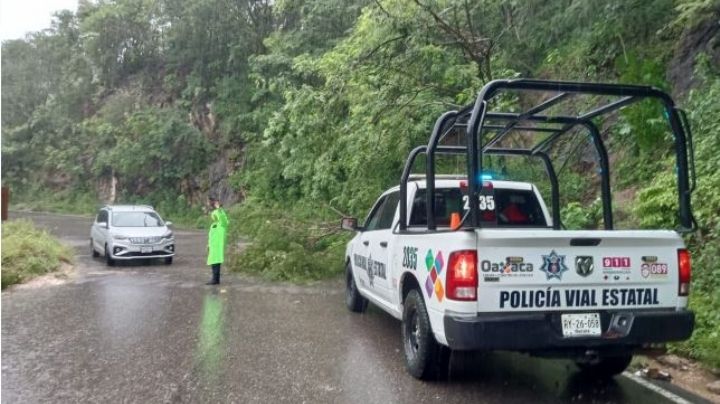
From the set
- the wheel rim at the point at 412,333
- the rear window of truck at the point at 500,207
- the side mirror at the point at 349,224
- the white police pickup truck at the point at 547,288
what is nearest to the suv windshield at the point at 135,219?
the side mirror at the point at 349,224

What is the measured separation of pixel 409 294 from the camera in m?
6.18

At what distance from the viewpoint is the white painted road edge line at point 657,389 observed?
5.38 metres

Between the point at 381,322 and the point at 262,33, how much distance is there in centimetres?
2681

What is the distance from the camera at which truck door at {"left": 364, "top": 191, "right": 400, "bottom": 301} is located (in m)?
7.21

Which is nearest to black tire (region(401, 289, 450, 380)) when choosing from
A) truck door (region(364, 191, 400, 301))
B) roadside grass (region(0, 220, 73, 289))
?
truck door (region(364, 191, 400, 301))

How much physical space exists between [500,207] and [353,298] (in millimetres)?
3078

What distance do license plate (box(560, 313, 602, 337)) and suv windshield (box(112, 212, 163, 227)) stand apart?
44.8ft

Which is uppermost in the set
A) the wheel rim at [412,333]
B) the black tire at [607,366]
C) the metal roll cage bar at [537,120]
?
the metal roll cage bar at [537,120]

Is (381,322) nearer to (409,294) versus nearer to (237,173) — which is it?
(409,294)

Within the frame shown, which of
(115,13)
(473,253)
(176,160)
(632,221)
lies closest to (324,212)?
(632,221)

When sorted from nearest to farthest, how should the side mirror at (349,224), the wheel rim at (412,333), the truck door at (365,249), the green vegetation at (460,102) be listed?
1. the wheel rim at (412,333)
2. the truck door at (365,249)
3. the side mirror at (349,224)
4. the green vegetation at (460,102)

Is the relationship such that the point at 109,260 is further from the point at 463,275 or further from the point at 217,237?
the point at 463,275

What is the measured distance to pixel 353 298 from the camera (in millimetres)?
9492

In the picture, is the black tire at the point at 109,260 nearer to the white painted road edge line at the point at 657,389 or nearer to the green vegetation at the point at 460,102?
the green vegetation at the point at 460,102
